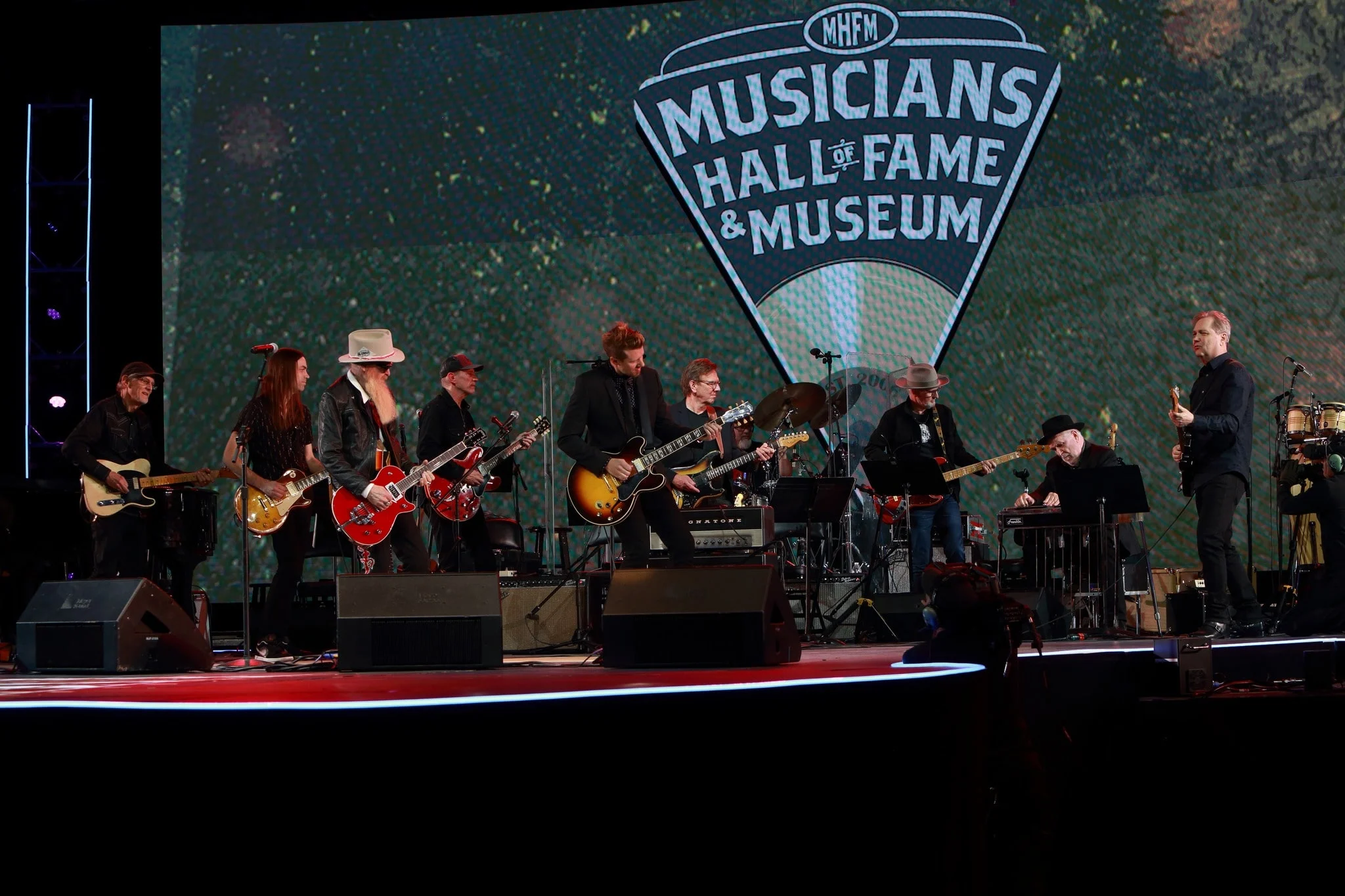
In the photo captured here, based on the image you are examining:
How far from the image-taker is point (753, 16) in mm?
11578

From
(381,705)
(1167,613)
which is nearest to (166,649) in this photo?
(381,705)

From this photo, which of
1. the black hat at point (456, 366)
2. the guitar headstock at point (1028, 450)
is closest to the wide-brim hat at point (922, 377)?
the guitar headstock at point (1028, 450)

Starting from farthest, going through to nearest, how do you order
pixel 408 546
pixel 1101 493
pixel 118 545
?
pixel 118 545 < pixel 1101 493 < pixel 408 546

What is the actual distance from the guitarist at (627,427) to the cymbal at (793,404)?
118 inches

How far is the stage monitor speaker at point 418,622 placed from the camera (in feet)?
19.3

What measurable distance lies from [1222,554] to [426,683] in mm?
5165

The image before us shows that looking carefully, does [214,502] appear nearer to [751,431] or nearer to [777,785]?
[751,431]

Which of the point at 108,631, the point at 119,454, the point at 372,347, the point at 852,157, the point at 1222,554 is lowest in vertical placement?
the point at 108,631

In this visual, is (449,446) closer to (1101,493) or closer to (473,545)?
(473,545)

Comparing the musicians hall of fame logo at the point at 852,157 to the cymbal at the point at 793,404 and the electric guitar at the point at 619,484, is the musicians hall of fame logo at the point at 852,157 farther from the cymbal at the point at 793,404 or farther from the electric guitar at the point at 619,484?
the electric guitar at the point at 619,484

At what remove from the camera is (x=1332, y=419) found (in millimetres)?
8383

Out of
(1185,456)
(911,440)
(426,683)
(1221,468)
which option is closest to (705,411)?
(911,440)

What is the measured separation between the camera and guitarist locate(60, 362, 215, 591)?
8609 millimetres

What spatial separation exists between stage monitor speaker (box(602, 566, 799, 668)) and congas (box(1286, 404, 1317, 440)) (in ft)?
15.3
